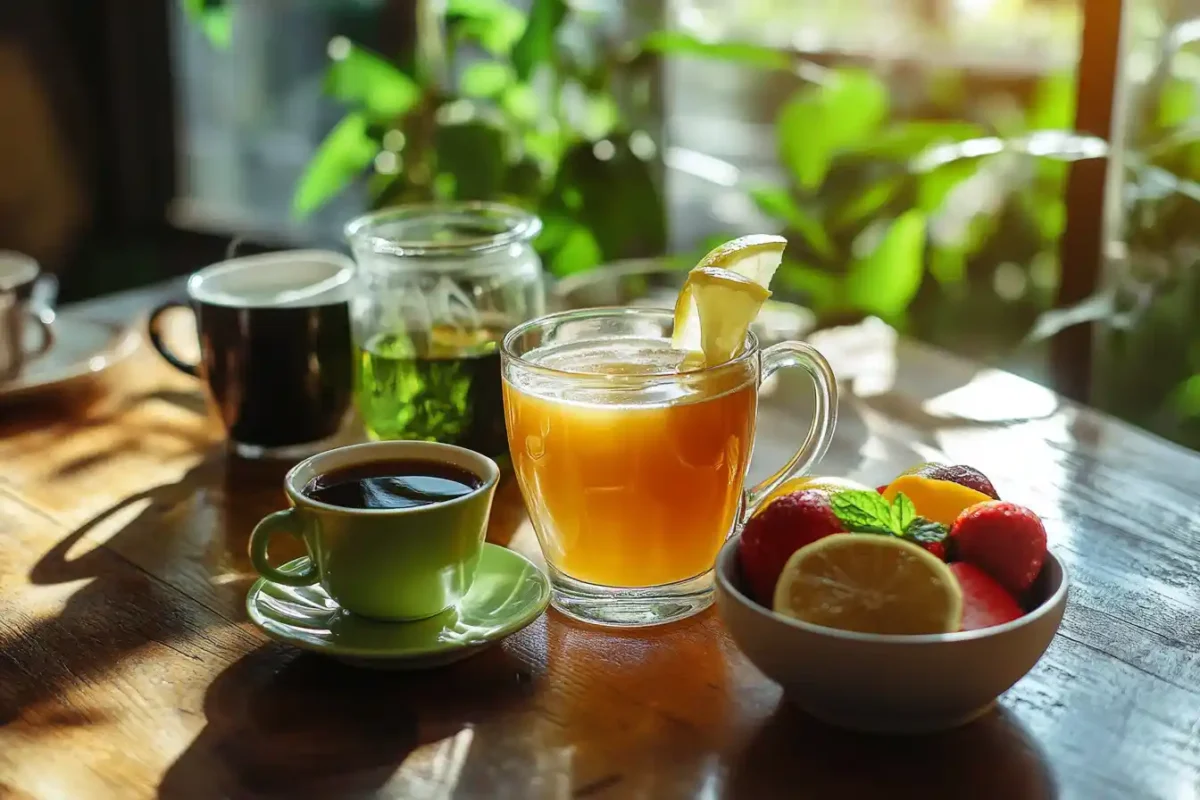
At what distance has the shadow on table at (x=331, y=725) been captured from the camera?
697 millimetres

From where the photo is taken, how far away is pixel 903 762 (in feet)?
2.31

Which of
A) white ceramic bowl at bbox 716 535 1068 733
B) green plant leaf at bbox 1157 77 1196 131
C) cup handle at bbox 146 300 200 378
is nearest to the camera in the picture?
white ceramic bowl at bbox 716 535 1068 733

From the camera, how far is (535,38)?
1.70m

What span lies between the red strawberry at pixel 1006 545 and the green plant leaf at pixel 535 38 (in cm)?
110

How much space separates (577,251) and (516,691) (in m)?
1.07

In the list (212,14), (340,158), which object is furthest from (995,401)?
(212,14)

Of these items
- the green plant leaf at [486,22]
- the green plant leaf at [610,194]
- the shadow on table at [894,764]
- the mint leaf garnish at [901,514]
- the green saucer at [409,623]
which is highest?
the green plant leaf at [486,22]

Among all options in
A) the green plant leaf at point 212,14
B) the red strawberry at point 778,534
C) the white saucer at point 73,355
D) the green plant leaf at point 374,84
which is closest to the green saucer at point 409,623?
the red strawberry at point 778,534

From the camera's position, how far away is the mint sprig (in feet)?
2.51

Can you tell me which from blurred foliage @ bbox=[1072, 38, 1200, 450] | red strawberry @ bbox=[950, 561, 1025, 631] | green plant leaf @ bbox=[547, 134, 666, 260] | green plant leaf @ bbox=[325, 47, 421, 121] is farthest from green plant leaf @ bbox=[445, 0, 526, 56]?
red strawberry @ bbox=[950, 561, 1025, 631]

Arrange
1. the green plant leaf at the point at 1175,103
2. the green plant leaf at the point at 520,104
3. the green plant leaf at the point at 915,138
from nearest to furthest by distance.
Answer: the green plant leaf at the point at 1175,103
the green plant leaf at the point at 915,138
the green plant leaf at the point at 520,104

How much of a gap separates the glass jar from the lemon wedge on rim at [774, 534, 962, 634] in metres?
0.46

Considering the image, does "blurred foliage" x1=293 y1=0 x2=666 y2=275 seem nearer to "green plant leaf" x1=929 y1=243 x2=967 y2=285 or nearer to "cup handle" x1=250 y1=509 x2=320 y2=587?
"green plant leaf" x1=929 y1=243 x2=967 y2=285

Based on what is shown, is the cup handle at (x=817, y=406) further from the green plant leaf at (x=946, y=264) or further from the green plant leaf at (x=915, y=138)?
the green plant leaf at (x=946, y=264)
